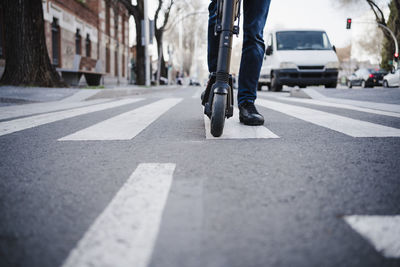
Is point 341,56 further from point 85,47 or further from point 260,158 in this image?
point 260,158

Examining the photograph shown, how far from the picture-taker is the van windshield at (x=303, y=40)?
11.6 m

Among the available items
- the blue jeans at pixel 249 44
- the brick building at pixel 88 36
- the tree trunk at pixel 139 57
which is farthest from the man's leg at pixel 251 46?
the tree trunk at pixel 139 57

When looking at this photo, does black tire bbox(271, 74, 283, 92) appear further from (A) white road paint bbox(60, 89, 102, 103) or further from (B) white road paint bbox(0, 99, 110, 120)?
(B) white road paint bbox(0, 99, 110, 120)

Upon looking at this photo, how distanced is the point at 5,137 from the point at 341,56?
328 feet

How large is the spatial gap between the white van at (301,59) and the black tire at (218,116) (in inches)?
364

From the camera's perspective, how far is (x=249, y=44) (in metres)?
2.85

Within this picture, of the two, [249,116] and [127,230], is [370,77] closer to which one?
[249,116]

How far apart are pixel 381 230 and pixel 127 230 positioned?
24.9 inches

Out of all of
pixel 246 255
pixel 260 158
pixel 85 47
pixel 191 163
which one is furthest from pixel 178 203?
pixel 85 47

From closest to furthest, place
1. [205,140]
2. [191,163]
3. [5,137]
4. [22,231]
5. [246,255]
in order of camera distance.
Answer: [246,255] < [22,231] < [191,163] < [205,140] < [5,137]

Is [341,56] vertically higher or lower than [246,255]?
higher

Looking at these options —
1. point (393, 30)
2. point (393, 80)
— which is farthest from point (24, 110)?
point (393, 30)

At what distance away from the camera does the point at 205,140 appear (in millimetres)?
2098

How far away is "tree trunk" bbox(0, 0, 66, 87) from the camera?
7.81 metres
